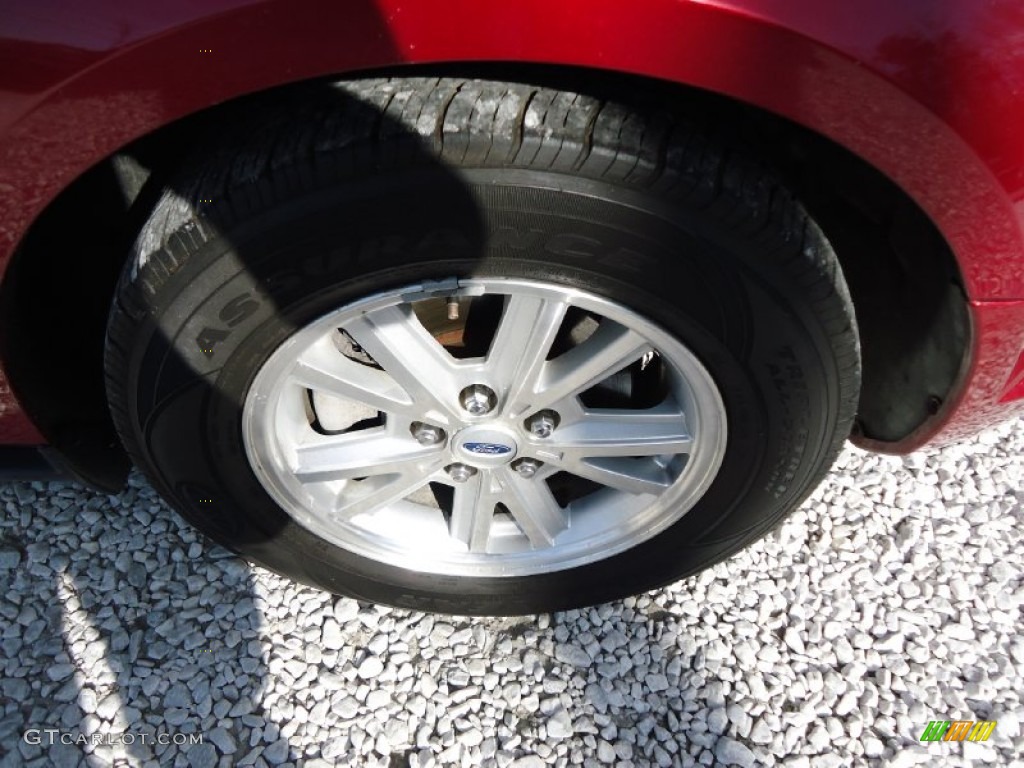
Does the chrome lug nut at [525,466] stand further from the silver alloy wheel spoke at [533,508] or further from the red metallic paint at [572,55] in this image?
the red metallic paint at [572,55]

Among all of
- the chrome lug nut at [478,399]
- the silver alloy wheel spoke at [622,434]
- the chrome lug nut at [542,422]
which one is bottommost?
the chrome lug nut at [478,399]

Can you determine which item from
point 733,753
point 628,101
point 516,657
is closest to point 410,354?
point 628,101

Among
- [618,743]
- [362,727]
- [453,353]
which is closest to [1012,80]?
[453,353]

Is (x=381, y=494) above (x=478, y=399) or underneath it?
underneath

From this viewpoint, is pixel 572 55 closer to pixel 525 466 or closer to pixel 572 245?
pixel 572 245

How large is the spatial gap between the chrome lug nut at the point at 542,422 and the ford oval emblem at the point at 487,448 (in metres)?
0.07

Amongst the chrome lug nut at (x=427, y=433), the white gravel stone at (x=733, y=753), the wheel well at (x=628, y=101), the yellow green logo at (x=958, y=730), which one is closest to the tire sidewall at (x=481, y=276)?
the wheel well at (x=628, y=101)

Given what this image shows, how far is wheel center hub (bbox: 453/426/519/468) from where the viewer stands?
1.73 metres

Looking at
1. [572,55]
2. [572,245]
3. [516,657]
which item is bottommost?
[516,657]

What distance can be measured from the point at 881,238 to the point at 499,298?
0.73 m

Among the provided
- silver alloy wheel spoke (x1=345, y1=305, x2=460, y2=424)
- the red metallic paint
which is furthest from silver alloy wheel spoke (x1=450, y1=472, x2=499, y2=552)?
the red metallic paint

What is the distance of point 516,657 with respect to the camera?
2004 mm

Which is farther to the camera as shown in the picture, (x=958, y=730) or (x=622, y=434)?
(x=958, y=730)

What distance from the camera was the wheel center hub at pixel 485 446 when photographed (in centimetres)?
173
